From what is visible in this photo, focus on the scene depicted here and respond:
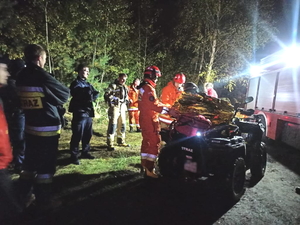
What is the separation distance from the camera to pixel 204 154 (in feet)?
10.5

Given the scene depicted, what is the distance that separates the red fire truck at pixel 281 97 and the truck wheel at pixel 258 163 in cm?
285

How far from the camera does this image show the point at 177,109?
3660 mm

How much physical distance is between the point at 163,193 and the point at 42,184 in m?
1.71

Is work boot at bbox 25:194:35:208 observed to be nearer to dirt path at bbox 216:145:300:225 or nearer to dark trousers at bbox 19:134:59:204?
dark trousers at bbox 19:134:59:204

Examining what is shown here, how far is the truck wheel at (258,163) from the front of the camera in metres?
4.21

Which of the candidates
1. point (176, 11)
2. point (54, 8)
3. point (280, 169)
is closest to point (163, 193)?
point (280, 169)

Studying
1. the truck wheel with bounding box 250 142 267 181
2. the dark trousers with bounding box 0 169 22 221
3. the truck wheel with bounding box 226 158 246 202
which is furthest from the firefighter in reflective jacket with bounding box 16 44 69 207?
the truck wheel with bounding box 250 142 267 181

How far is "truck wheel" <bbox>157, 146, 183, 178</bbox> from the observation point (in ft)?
11.4

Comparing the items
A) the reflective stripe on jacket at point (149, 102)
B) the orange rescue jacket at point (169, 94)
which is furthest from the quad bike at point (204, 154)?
the orange rescue jacket at point (169, 94)

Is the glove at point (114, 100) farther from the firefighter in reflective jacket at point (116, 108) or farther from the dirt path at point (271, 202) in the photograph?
the dirt path at point (271, 202)

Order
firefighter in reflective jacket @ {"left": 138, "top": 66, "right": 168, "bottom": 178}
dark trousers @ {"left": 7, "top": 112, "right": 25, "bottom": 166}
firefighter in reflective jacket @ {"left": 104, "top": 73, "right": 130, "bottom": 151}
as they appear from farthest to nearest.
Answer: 1. firefighter in reflective jacket @ {"left": 104, "top": 73, "right": 130, "bottom": 151}
2. dark trousers @ {"left": 7, "top": 112, "right": 25, "bottom": 166}
3. firefighter in reflective jacket @ {"left": 138, "top": 66, "right": 168, "bottom": 178}

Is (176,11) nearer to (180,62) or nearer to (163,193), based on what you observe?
(180,62)

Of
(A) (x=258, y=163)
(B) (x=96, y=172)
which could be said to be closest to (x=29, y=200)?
(B) (x=96, y=172)

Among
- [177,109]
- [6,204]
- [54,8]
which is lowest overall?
[6,204]
